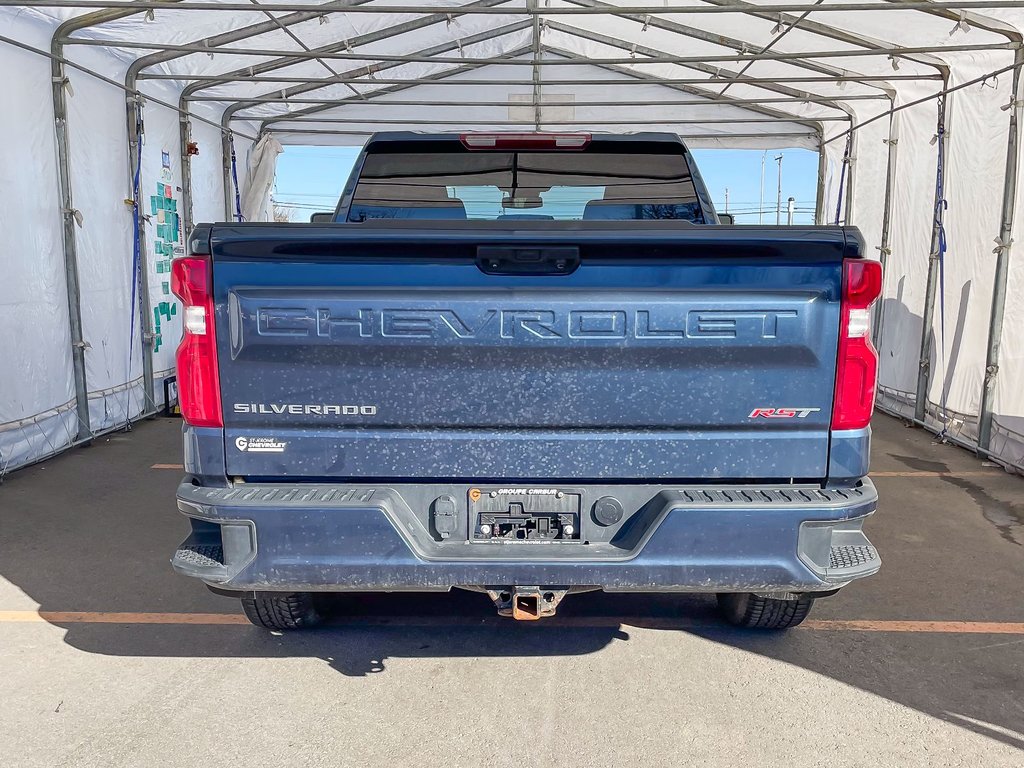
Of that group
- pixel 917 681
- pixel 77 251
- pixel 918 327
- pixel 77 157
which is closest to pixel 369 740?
pixel 917 681

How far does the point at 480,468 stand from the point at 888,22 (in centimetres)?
638

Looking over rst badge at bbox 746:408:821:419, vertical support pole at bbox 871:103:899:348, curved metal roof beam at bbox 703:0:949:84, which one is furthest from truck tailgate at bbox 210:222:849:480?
vertical support pole at bbox 871:103:899:348

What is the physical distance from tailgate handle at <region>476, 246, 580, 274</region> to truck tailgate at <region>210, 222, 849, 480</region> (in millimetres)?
20

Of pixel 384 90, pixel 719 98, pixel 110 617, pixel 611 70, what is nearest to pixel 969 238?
pixel 719 98

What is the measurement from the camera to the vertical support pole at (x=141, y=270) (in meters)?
8.21

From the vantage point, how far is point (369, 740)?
281cm

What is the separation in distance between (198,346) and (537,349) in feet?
3.47

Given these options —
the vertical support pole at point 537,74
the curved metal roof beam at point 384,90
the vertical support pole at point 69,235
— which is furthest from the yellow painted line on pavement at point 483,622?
the curved metal roof beam at point 384,90

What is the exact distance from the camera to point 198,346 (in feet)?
8.28

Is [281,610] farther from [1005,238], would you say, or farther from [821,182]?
[821,182]

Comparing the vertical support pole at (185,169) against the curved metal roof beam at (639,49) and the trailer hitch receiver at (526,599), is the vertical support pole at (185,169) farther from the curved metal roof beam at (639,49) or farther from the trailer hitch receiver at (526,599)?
the trailer hitch receiver at (526,599)

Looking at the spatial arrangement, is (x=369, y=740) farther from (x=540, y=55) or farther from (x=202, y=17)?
(x=540, y=55)

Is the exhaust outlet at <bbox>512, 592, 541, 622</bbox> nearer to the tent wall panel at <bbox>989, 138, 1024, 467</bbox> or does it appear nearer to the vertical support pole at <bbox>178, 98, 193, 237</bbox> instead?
the tent wall panel at <bbox>989, 138, 1024, 467</bbox>

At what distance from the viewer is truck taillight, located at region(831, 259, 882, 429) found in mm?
2469
